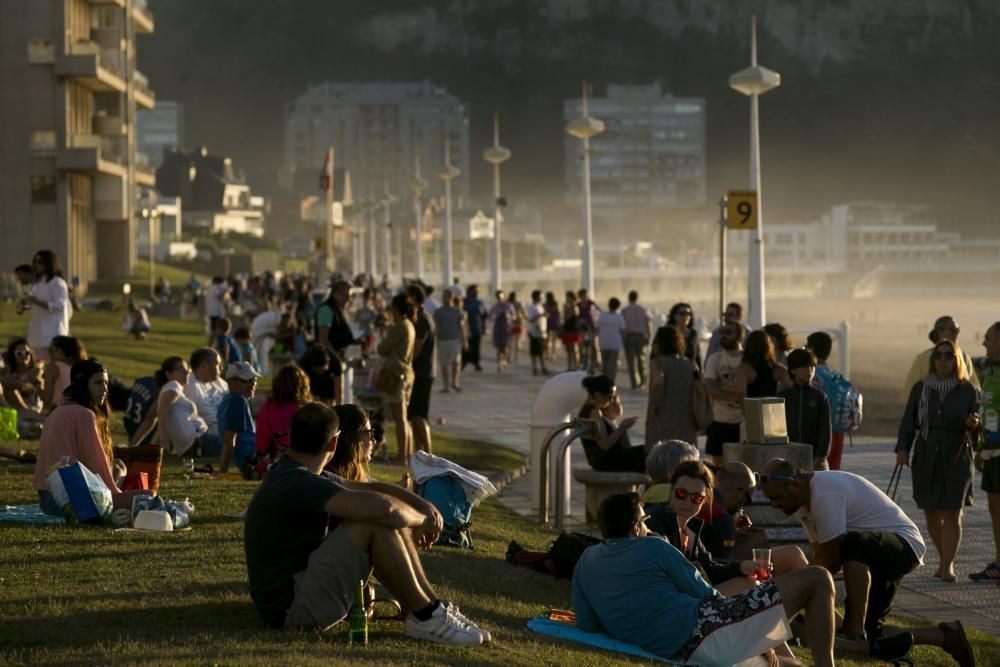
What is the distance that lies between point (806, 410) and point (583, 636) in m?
4.38

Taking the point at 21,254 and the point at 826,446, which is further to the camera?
the point at 21,254

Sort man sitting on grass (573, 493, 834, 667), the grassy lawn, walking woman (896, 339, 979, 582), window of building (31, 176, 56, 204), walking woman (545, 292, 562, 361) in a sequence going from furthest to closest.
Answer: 1. window of building (31, 176, 56, 204)
2. walking woman (545, 292, 562, 361)
3. walking woman (896, 339, 979, 582)
4. man sitting on grass (573, 493, 834, 667)
5. the grassy lawn

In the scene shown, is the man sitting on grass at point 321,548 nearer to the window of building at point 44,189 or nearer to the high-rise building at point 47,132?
the high-rise building at point 47,132

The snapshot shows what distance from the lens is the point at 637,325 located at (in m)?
27.7

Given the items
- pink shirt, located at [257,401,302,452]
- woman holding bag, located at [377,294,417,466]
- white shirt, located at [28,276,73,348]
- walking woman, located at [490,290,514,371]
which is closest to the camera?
pink shirt, located at [257,401,302,452]

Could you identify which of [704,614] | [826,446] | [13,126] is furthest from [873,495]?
[13,126]

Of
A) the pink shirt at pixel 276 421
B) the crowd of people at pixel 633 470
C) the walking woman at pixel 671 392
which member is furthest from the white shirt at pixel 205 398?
the walking woman at pixel 671 392

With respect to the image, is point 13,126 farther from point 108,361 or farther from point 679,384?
point 679,384

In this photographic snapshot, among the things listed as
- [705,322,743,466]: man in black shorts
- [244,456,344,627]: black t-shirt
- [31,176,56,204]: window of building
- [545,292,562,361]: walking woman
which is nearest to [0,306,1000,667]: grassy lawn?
[244,456,344,627]: black t-shirt

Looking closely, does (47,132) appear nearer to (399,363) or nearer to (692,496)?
(399,363)

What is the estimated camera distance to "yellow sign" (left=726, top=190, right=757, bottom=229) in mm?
23422

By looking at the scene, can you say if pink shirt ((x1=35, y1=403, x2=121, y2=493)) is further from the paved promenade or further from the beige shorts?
the paved promenade

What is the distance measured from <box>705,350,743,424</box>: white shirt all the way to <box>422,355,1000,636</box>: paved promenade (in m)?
1.42

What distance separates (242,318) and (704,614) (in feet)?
104
